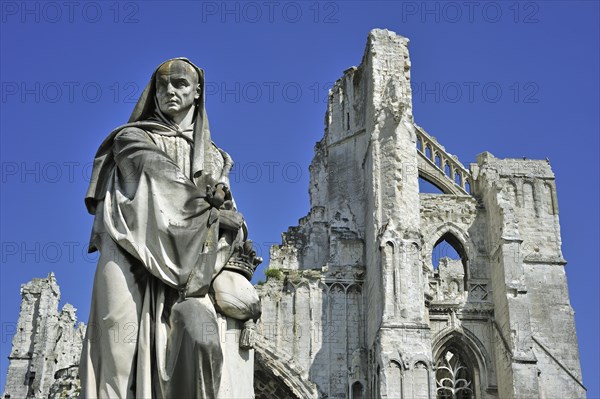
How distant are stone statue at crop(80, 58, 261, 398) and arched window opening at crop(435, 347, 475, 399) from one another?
76.3 feet

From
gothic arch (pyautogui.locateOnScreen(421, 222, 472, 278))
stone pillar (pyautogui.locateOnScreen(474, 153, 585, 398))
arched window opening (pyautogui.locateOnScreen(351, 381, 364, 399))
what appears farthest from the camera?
gothic arch (pyautogui.locateOnScreen(421, 222, 472, 278))

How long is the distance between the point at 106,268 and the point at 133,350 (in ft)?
1.06

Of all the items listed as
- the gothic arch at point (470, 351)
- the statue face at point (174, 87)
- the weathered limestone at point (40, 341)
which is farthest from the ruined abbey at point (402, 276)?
the statue face at point (174, 87)

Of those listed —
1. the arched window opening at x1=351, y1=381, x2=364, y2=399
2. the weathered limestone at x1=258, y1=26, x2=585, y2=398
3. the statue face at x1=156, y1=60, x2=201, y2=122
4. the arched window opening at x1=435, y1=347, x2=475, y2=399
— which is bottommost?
the statue face at x1=156, y1=60, x2=201, y2=122

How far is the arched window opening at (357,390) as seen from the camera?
25359 mm

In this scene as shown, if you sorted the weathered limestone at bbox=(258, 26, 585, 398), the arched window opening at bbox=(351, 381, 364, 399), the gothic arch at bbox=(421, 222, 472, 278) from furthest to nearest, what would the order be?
the gothic arch at bbox=(421, 222, 472, 278), the arched window opening at bbox=(351, 381, 364, 399), the weathered limestone at bbox=(258, 26, 585, 398)

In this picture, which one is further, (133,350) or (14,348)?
(14,348)

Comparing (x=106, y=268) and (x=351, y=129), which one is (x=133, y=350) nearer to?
(x=106, y=268)

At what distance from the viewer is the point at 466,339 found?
1056 inches

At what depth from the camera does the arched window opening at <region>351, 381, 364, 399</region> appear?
25.4m

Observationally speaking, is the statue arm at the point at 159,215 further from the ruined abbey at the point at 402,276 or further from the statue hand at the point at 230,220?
the ruined abbey at the point at 402,276

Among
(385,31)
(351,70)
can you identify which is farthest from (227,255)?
(351,70)

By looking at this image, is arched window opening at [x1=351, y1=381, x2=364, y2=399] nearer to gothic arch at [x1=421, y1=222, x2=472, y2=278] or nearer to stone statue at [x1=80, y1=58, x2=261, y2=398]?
gothic arch at [x1=421, y1=222, x2=472, y2=278]

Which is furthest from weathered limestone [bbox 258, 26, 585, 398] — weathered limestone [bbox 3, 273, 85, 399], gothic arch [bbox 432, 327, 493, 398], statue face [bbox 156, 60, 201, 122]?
statue face [bbox 156, 60, 201, 122]
